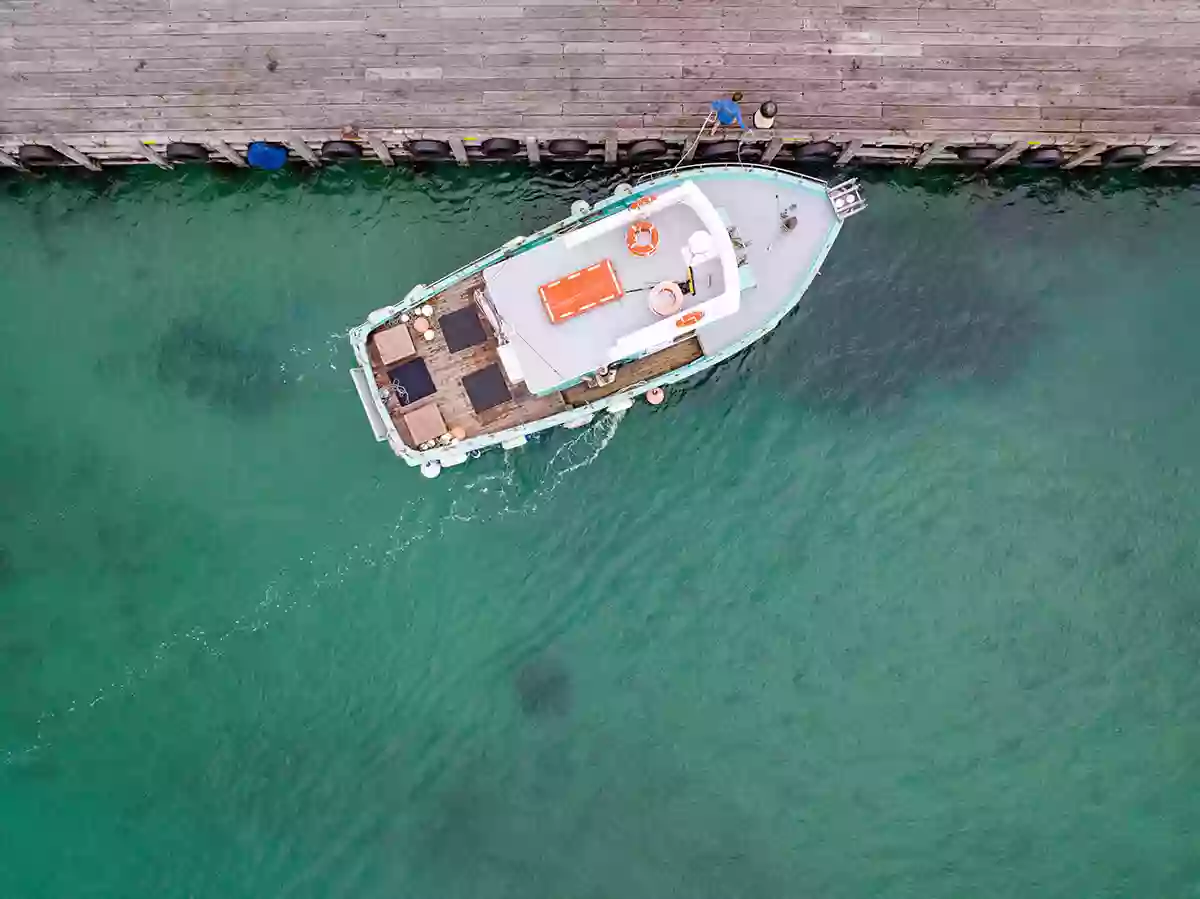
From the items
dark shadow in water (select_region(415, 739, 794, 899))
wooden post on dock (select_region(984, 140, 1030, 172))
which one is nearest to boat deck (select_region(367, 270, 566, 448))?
dark shadow in water (select_region(415, 739, 794, 899))

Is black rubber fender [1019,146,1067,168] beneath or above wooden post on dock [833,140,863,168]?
beneath

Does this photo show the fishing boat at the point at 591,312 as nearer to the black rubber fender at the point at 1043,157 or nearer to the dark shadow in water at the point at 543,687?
the black rubber fender at the point at 1043,157

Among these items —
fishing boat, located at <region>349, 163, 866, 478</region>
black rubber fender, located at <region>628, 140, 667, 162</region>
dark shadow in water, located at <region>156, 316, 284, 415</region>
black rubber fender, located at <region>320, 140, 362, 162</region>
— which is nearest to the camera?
fishing boat, located at <region>349, 163, 866, 478</region>

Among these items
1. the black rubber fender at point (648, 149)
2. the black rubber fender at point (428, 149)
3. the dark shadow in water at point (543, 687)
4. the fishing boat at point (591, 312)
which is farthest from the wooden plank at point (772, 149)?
the dark shadow in water at point (543, 687)

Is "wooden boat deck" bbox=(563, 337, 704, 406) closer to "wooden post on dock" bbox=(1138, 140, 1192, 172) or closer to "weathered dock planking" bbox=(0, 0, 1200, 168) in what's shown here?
"weathered dock planking" bbox=(0, 0, 1200, 168)

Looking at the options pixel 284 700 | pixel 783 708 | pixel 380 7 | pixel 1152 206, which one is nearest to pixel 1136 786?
pixel 783 708

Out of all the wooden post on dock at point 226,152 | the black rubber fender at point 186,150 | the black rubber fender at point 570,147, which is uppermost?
the black rubber fender at point 186,150
